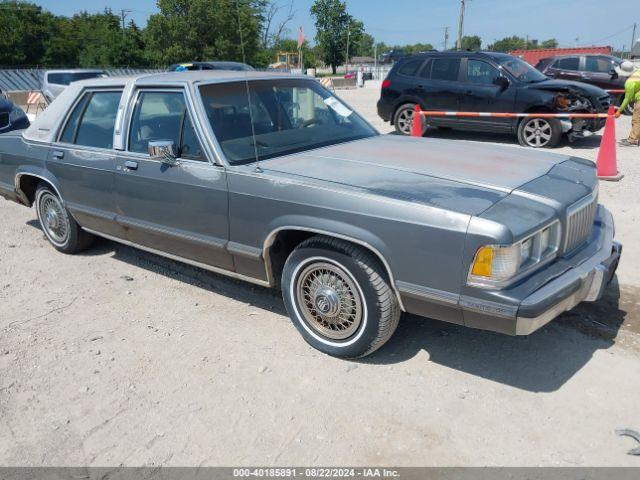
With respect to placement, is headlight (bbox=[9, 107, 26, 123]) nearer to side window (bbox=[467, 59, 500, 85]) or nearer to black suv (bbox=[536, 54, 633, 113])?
side window (bbox=[467, 59, 500, 85])

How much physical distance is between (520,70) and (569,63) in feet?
21.9

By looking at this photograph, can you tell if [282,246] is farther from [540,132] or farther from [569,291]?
[540,132]

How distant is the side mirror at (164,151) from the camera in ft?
12.5

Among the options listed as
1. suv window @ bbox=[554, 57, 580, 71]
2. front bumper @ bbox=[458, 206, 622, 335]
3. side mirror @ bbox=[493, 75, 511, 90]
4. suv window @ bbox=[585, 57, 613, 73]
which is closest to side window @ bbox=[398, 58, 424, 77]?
side mirror @ bbox=[493, 75, 511, 90]

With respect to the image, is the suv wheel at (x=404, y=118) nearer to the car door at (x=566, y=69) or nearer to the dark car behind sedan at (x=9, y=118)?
the car door at (x=566, y=69)

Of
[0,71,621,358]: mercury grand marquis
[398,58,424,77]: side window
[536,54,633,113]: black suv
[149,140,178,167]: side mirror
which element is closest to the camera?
[0,71,621,358]: mercury grand marquis

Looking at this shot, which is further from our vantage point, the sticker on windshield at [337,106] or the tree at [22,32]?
the tree at [22,32]

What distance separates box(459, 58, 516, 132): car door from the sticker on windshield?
6988 mm

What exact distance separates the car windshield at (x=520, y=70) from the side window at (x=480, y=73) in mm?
231

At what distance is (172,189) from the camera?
4047 millimetres

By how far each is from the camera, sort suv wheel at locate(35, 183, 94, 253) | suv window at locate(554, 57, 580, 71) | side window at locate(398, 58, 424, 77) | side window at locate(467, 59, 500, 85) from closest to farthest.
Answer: suv wheel at locate(35, 183, 94, 253), side window at locate(467, 59, 500, 85), side window at locate(398, 58, 424, 77), suv window at locate(554, 57, 580, 71)

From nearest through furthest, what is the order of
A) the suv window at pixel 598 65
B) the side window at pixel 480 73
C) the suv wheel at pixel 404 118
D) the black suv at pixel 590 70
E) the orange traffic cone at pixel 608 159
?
the orange traffic cone at pixel 608 159 → the side window at pixel 480 73 → the suv wheel at pixel 404 118 → the black suv at pixel 590 70 → the suv window at pixel 598 65

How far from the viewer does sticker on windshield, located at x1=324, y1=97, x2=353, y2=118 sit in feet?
15.3

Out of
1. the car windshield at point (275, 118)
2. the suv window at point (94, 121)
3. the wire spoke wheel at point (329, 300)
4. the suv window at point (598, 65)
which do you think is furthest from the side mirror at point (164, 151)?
the suv window at point (598, 65)
